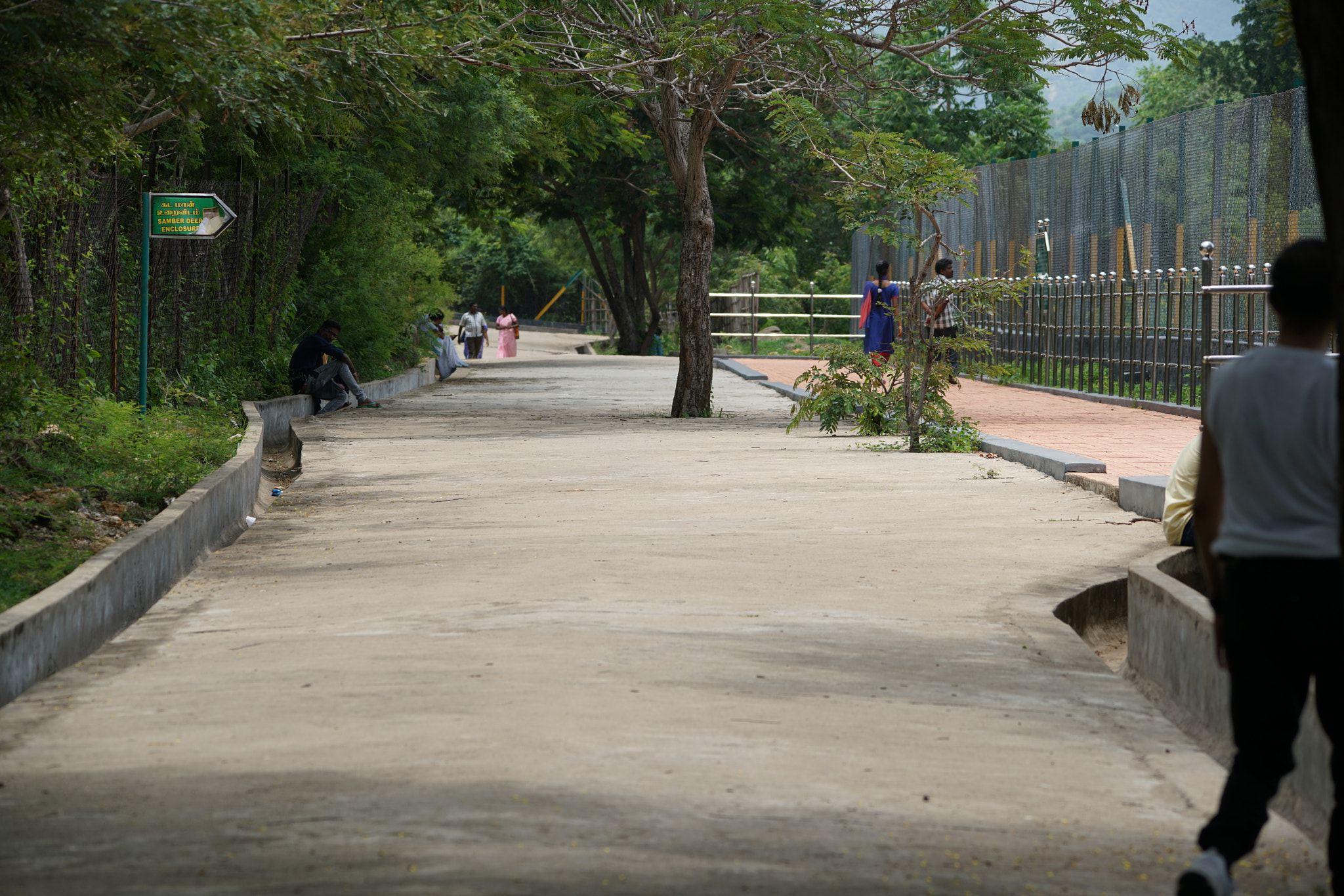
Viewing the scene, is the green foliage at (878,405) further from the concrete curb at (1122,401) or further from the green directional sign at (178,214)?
the green directional sign at (178,214)

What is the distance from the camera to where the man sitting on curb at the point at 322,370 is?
2158 cm

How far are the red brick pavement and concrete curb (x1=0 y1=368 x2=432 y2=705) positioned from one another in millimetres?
6899

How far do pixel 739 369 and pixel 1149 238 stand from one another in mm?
13011

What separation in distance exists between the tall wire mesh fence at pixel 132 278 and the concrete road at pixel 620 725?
3.77m

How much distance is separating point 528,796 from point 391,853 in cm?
56

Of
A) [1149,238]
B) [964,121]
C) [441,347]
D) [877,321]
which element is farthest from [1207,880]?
[964,121]

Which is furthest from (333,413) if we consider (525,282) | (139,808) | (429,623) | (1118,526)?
(525,282)

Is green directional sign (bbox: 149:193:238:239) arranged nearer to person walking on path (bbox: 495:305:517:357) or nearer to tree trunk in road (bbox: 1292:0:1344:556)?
tree trunk in road (bbox: 1292:0:1344:556)

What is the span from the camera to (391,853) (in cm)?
390

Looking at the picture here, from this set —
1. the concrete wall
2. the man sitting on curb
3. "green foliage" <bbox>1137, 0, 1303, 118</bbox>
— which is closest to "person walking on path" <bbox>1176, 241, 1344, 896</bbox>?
the concrete wall

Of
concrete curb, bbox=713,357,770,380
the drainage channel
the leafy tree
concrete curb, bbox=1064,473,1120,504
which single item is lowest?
the drainage channel

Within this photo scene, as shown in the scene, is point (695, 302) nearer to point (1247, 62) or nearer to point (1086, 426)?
point (1086, 426)

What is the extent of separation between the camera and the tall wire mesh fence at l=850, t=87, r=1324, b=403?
63.4 feet

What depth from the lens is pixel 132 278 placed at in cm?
1709
